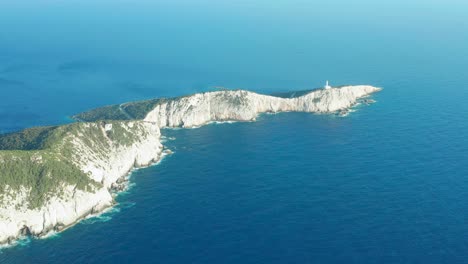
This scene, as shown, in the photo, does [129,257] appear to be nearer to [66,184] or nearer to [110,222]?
[110,222]

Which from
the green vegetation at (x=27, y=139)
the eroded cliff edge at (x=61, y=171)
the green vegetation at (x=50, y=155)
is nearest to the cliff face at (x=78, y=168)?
the eroded cliff edge at (x=61, y=171)

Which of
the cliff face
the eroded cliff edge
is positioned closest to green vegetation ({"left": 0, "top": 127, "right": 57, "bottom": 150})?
the eroded cliff edge

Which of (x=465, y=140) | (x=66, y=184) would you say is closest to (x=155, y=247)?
(x=66, y=184)

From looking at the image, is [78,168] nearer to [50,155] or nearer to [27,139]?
[50,155]

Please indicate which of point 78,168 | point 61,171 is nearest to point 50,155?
point 61,171

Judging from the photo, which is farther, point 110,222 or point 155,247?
point 110,222

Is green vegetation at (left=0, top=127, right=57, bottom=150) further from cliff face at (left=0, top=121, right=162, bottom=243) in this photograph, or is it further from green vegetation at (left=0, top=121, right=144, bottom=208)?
cliff face at (left=0, top=121, right=162, bottom=243)

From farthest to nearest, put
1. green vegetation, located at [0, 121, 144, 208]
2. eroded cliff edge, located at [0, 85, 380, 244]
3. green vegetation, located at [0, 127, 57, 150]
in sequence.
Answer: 1. green vegetation, located at [0, 127, 57, 150]
2. green vegetation, located at [0, 121, 144, 208]
3. eroded cliff edge, located at [0, 85, 380, 244]
